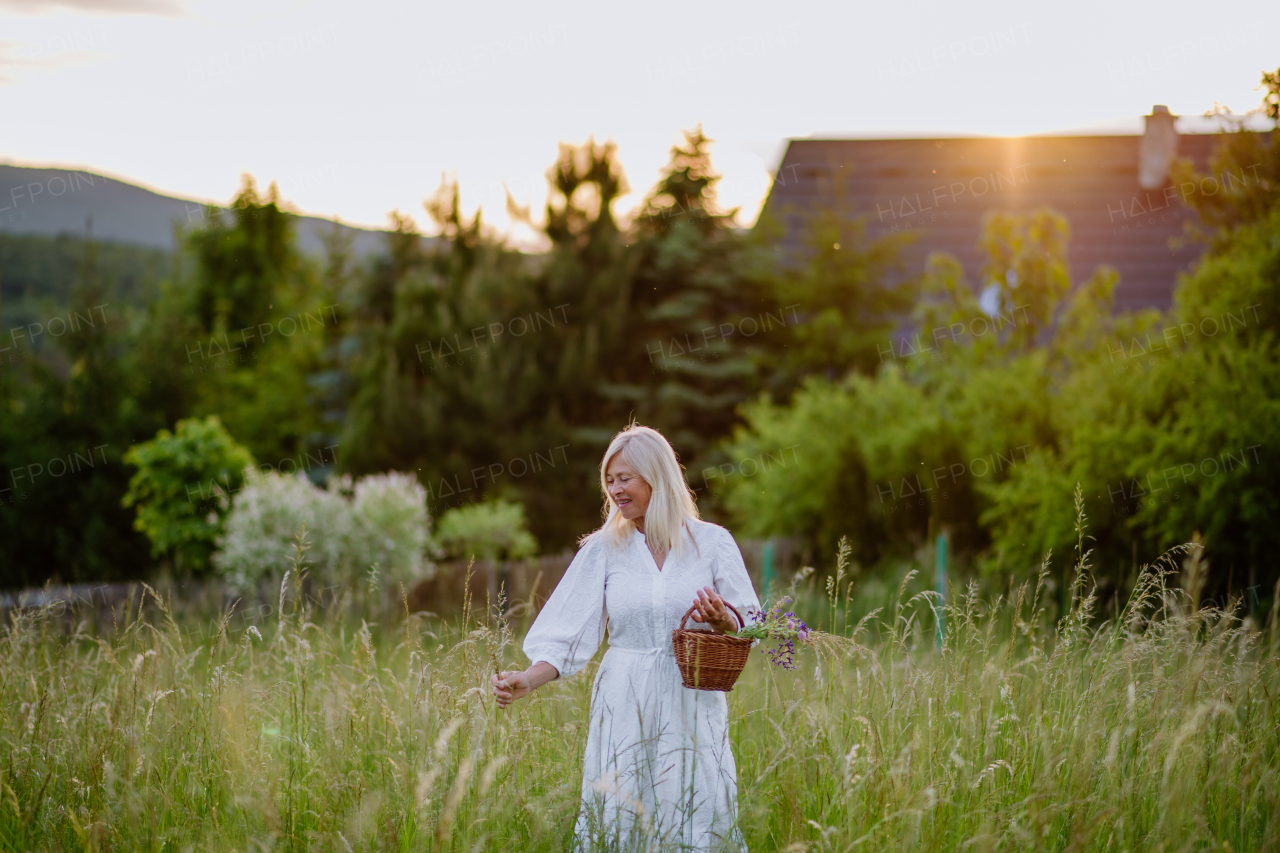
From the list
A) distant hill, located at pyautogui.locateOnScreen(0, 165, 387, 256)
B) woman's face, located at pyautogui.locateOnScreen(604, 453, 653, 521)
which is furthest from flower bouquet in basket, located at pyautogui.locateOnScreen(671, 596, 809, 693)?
distant hill, located at pyautogui.locateOnScreen(0, 165, 387, 256)

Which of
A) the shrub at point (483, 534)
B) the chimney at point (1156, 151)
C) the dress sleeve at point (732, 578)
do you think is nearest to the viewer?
the dress sleeve at point (732, 578)

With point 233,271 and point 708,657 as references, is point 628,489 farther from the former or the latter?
point 233,271

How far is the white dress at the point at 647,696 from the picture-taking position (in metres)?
3.03

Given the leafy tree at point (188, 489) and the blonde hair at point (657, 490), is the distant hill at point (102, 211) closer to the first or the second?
the leafy tree at point (188, 489)

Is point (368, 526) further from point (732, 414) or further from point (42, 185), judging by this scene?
point (732, 414)

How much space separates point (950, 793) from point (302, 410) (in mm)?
17092

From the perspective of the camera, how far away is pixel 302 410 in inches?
730

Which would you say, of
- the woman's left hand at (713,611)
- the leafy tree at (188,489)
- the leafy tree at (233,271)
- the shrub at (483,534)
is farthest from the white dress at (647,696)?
the leafy tree at (233,271)

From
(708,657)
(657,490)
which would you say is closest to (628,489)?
(657,490)

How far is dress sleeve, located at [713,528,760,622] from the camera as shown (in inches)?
126

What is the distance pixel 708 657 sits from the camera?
294cm

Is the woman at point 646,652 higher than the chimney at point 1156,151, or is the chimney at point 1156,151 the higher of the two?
the chimney at point 1156,151

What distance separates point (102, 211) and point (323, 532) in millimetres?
71702

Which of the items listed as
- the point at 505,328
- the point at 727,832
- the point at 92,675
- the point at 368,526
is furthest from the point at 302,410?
the point at 727,832
